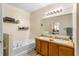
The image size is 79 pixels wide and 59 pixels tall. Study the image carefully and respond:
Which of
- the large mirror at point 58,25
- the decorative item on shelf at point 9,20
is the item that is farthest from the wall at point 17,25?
the large mirror at point 58,25

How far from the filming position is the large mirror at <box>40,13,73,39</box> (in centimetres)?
210

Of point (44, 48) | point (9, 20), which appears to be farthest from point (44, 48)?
point (9, 20)

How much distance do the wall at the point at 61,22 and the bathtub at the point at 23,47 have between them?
2.05ft

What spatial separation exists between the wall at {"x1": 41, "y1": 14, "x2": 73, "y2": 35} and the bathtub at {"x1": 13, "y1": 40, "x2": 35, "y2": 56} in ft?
A: 2.05

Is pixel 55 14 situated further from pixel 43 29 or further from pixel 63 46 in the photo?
pixel 63 46

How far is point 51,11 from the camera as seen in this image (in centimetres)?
262

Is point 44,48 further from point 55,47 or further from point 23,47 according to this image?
point 23,47

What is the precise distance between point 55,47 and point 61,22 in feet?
2.25

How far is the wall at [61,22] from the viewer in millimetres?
2096

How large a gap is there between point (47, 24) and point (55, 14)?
392mm

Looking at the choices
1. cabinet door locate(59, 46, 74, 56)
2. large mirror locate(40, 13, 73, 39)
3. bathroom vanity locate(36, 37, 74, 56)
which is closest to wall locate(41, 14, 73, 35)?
large mirror locate(40, 13, 73, 39)

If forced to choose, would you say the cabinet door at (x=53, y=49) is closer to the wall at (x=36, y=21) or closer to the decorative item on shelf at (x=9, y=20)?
the wall at (x=36, y=21)

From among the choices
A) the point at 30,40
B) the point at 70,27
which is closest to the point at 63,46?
the point at 70,27

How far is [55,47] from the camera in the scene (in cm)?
195
